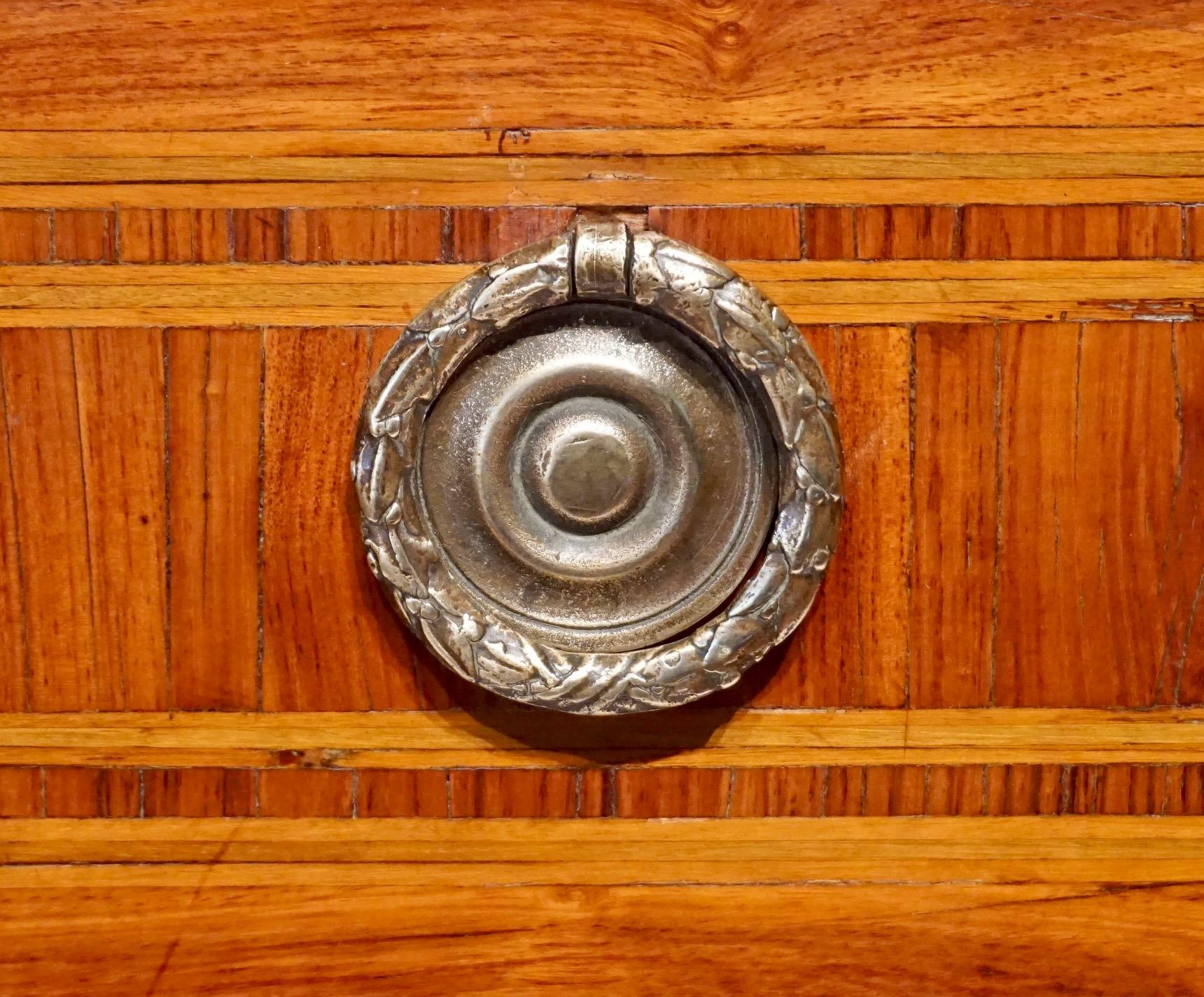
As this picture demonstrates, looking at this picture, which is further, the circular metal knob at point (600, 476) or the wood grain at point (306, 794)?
the wood grain at point (306, 794)

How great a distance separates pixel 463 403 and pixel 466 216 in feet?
0.61

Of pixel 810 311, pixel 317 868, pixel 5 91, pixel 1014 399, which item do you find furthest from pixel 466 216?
pixel 317 868

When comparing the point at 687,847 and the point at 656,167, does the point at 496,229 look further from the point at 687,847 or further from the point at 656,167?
the point at 687,847

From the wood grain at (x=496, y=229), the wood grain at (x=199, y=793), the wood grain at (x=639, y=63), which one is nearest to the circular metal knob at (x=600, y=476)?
the wood grain at (x=496, y=229)

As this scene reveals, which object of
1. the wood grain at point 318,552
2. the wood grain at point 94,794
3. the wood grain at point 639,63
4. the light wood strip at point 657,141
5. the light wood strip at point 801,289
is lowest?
the wood grain at point 94,794

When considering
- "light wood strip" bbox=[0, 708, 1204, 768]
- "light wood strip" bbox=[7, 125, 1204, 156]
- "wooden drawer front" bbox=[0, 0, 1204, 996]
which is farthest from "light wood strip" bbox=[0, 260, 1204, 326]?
"light wood strip" bbox=[0, 708, 1204, 768]

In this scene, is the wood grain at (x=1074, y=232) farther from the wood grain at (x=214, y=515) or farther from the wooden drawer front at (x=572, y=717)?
the wood grain at (x=214, y=515)

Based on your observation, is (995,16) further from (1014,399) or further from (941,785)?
(941,785)

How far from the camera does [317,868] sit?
1.04 metres

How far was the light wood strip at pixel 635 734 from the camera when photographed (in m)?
1.03

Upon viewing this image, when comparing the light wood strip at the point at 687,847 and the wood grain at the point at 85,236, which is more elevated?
the wood grain at the point at 85,236

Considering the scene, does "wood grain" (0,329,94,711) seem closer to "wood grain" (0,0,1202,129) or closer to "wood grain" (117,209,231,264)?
"wood grain" (117,209,231,264)

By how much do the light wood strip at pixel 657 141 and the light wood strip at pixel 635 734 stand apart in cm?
57

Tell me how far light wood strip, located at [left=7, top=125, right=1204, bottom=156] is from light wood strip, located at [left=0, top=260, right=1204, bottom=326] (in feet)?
0.36
